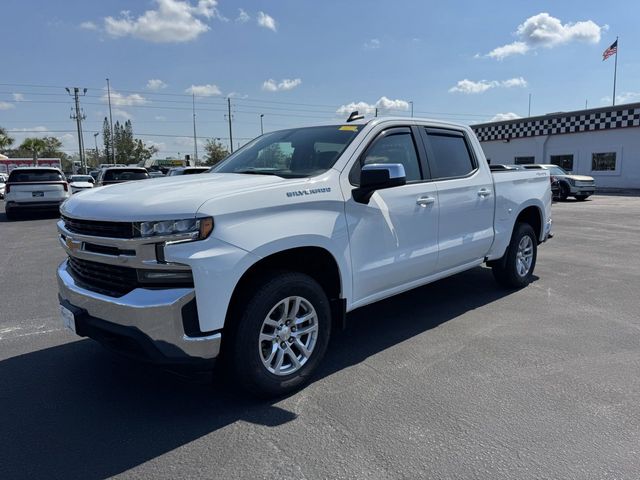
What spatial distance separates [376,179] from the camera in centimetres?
352

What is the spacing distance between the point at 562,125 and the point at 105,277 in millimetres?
32640

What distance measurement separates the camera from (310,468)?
8.57 feet

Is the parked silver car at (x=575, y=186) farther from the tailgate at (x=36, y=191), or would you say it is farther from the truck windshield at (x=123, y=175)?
the tailgate at (x=36, y=191)

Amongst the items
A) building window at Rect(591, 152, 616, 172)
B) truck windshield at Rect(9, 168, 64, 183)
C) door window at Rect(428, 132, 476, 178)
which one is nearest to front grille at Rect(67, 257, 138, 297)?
door window at Rect(428, 132, 476, 178)

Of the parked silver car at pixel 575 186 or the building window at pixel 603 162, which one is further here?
the building window at pixel 603 162

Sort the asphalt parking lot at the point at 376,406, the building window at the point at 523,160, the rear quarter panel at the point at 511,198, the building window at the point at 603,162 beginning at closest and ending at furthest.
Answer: the asphalt parking lot at the point at 376,406 → the rear quarter panel at the point at 511,198 → the building window at the point at 603,162 → the building window at the point at 523,160

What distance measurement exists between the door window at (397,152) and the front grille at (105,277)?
6.15ft

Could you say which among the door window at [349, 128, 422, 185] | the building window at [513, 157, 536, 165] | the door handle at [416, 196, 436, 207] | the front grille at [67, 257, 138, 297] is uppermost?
the building window at [513, 157, 536, 165]

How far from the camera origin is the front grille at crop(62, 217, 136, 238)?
9.45ft

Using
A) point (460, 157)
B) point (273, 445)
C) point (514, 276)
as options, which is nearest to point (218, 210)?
point (273, 445)

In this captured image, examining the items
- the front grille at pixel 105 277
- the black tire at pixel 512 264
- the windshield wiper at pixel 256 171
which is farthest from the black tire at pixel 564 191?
the front grille at pixel 105 277

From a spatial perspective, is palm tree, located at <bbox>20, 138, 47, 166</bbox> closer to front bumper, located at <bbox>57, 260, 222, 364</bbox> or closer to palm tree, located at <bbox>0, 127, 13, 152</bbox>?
palm tree, located at <bbox>0, 127, 13, 152</bbox>

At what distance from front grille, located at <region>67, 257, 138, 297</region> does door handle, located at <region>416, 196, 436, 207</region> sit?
242 centimetres

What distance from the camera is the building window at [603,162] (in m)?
28.5
